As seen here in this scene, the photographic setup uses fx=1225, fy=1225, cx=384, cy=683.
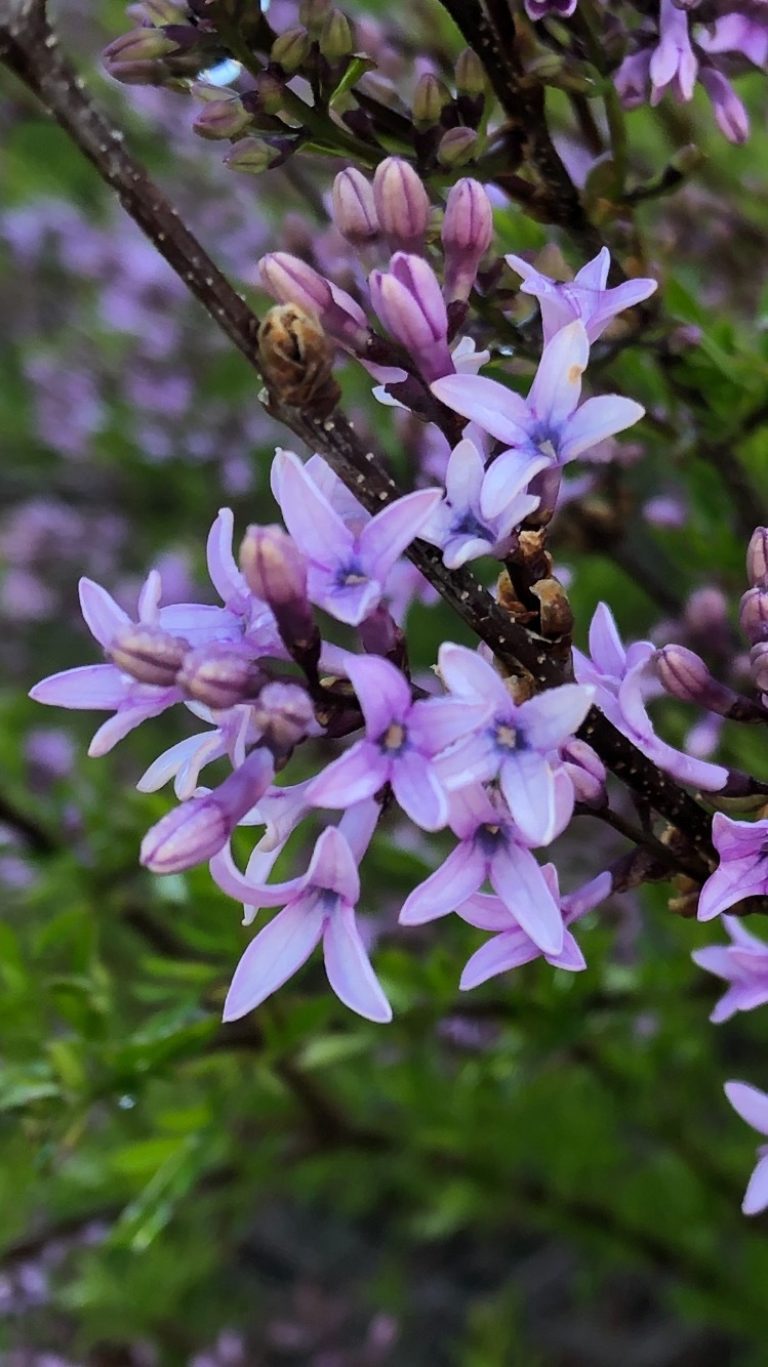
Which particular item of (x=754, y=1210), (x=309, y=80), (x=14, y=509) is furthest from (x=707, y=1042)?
(x=14, y=509)

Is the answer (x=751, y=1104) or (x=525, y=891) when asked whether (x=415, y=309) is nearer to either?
(x=525, y=891)

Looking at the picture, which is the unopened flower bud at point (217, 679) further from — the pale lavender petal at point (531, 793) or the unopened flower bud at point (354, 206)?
the unopened flower bud at point (354, 206)

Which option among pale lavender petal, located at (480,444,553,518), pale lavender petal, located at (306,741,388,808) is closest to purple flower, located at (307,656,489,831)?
pale lavender petal, located at (306,741,388,808)

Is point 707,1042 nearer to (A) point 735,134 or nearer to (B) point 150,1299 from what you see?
(B) point 150,1299

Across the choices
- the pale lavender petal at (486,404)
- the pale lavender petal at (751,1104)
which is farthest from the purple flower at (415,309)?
the pale lavender petal at (751,1104)

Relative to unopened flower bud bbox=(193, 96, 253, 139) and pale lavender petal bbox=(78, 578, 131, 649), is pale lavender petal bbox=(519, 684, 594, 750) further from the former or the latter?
unopened flower bud bbox=(193, 96, 253, 139)
